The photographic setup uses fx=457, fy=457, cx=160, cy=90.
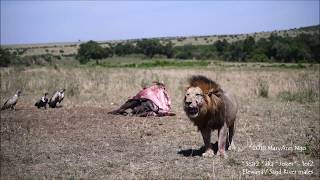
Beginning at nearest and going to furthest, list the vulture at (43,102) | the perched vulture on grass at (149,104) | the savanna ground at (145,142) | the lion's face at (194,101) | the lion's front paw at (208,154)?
the savanna ground at (145,142) → the lion's face at (194,101) → the lion's front paw at (208,154) → the perched vulture on grass at (149,104) → the vulture at (43,102)

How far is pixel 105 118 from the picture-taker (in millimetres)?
13070

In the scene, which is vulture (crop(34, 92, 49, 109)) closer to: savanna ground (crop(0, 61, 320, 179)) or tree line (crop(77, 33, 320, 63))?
savanna ground (crop(0, 61, 320, 179))

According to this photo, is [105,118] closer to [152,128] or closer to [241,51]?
[152,128]

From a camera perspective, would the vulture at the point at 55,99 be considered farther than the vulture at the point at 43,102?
Yes

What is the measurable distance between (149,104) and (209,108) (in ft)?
19.5

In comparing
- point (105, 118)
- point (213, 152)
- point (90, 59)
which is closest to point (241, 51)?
point (90, 59)

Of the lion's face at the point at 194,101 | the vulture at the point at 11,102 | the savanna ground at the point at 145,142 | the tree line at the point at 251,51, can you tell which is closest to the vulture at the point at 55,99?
the savanna ground at the point at 145,142

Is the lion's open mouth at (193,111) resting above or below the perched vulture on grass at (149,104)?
above

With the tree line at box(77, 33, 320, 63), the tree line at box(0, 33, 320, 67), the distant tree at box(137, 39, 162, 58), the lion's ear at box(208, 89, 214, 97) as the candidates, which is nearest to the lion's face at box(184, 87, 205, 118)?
the lion's ear at box(208, 89, 214, 97)

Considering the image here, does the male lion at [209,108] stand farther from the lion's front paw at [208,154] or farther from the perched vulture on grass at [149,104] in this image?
the perched vulture on grass at [149,104]

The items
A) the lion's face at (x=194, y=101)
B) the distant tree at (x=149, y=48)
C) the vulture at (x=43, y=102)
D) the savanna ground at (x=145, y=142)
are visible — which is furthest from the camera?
the distant tree at (x=149, y=48)

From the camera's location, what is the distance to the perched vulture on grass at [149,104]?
13590mm

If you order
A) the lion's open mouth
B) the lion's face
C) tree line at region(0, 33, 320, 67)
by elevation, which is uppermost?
tree line at region(0, 33, 320, 67)

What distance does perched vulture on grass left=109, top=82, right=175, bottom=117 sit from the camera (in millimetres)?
13590
